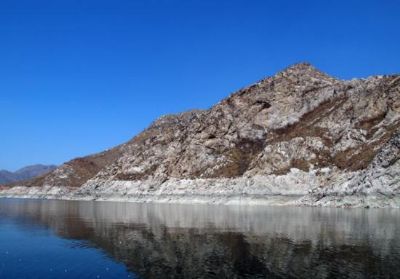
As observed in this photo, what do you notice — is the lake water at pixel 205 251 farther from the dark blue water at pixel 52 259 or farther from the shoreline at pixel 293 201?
the shoreline at pixel 293 201

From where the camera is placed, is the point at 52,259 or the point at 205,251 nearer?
the point at 52,259

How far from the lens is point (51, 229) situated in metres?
80.5

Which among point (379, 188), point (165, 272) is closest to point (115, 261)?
point (165, 272)

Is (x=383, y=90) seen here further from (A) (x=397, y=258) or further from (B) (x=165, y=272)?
(B) (x=165, y=272)

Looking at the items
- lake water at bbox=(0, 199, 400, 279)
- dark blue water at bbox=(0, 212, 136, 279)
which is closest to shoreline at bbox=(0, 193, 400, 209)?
lake water at bbox=(0, 199, 400, 279)

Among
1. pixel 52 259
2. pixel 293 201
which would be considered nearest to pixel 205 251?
pixel 52 259

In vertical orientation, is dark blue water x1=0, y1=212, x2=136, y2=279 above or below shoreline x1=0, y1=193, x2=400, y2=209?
below

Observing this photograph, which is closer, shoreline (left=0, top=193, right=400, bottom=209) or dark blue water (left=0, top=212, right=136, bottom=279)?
dark blue water (left=0, top=212, right=136, bottom=279)

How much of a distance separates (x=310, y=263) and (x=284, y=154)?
5593 inches

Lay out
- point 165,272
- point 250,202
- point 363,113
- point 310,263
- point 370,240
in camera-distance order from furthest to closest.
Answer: point 363,113 → point 250,202 → point 370,240 → point 310,263 → point 165,272

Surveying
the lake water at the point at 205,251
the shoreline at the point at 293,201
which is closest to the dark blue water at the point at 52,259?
the lake water at the point at 205,251

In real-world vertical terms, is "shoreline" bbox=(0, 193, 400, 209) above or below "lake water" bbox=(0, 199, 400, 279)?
above

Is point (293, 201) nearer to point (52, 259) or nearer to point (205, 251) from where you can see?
point (205, 251)

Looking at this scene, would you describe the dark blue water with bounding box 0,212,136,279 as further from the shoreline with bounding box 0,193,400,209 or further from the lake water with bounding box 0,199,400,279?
the shoreline with bounding box 0,193,400,209
